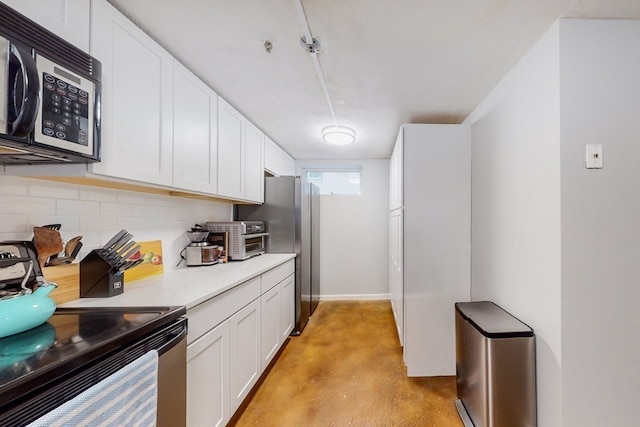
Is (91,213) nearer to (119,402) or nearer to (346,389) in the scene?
(119,402)

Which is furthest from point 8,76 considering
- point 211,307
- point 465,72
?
point 465,72

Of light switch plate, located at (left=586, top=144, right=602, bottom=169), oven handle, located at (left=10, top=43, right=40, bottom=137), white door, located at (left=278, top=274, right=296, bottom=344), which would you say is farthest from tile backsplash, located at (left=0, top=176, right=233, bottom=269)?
light switch plate, located at (left=586, top=144, right=602, bottom=169)

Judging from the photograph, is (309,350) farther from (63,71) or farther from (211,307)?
(63,71)

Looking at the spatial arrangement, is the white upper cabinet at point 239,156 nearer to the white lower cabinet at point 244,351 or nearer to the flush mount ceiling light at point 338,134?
the flush mount ceiling light at point 338,134

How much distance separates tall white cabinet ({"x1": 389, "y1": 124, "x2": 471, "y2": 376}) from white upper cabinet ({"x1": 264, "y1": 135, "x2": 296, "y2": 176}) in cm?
162

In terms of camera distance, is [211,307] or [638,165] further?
[211,307]

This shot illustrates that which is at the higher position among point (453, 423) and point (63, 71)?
point (63, 71)

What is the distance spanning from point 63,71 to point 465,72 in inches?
83.2

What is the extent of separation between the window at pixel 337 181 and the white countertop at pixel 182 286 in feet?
7.95

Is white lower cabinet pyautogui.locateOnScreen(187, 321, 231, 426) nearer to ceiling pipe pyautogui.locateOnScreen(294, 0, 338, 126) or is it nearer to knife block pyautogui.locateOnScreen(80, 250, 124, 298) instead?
knife block pyautogui.locateOnScreen(80, 250, 124, 298)

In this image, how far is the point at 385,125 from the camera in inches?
110

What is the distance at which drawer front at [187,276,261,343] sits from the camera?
1.28 meters

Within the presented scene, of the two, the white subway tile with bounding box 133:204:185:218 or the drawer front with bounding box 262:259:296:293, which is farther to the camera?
the drawer front with bounding box 262:259:296:293

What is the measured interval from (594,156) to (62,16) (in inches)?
92.9
